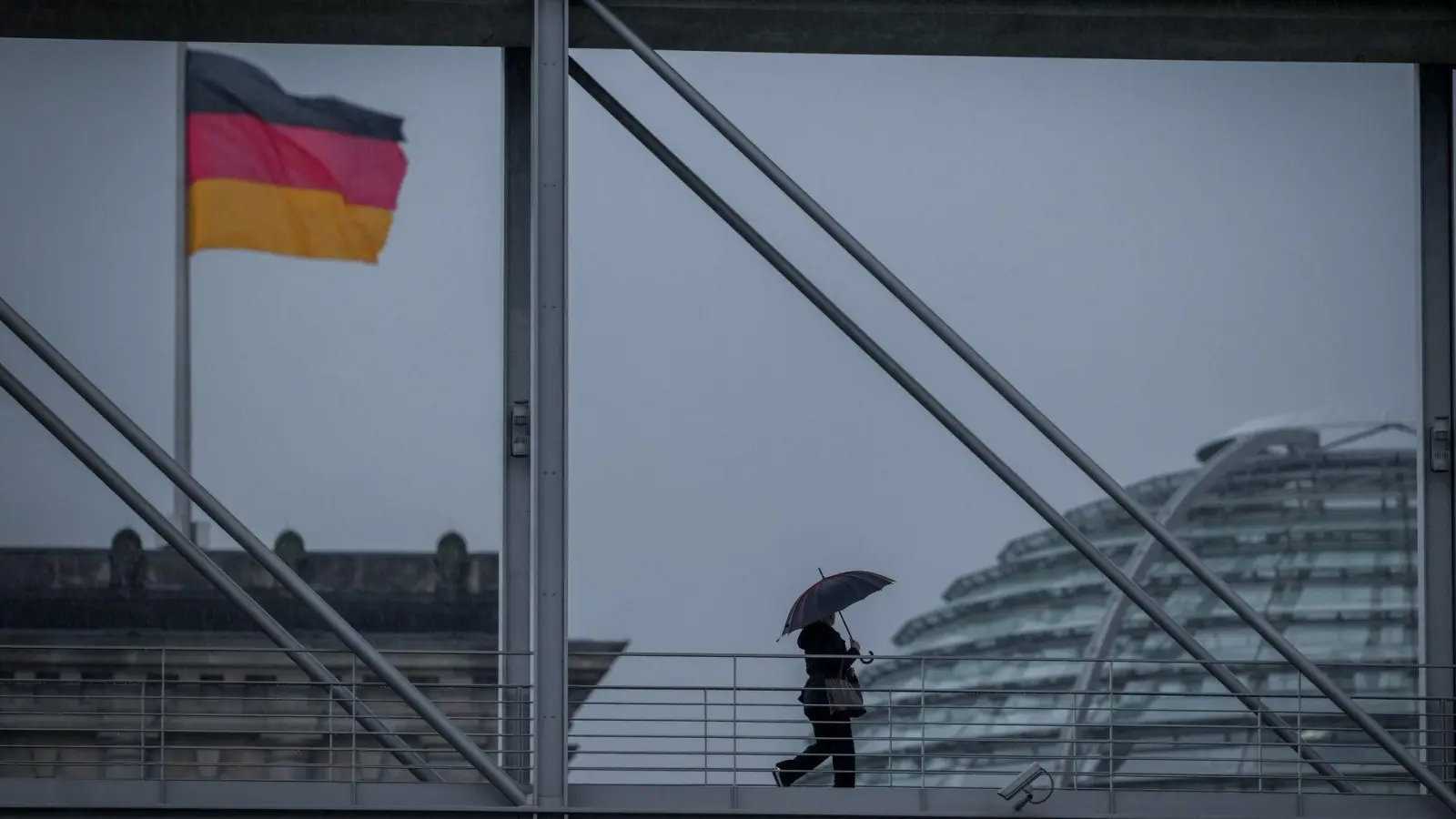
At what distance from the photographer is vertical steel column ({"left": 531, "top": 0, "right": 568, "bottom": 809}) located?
7.84m

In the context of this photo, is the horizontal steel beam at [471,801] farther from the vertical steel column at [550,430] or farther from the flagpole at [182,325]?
the flagpole at [182,325]

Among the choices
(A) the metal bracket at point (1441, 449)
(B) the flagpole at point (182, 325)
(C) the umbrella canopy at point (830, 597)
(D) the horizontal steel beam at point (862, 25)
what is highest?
(D) the horizontal steel beam at point (862, 25)

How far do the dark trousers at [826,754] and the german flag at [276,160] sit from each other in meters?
4.21

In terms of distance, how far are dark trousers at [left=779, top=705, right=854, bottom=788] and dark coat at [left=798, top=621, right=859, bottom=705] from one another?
7 cm

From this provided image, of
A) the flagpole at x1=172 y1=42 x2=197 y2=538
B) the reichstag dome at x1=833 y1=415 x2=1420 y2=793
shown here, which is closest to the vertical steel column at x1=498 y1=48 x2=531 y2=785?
the flagpole at x1=172 y1=42 x2=197 y2=538

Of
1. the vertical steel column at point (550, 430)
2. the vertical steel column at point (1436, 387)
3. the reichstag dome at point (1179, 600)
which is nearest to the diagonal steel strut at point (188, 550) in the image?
the vertical steel column at point (550, 430)

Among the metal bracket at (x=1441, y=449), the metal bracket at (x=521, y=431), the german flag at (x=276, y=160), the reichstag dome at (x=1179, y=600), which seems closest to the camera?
the metal bracket at (x=1441, y=449)

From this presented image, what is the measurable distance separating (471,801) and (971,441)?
2.82 meters

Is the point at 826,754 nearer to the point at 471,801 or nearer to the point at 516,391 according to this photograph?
the point at 471,801

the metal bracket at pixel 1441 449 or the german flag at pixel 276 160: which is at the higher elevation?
the german flag at pixel 276 160

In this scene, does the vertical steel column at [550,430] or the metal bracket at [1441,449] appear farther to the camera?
the metal bracket at [1441,449]

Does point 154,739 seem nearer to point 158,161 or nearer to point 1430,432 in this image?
point 158,161

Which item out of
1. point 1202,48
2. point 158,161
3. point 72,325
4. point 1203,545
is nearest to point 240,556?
point 72,325

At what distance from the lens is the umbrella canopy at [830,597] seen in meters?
8.62
